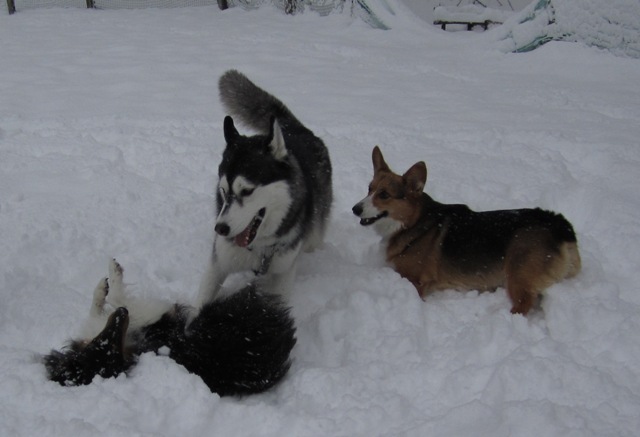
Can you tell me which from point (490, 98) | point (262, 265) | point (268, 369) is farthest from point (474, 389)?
point (490, 98)

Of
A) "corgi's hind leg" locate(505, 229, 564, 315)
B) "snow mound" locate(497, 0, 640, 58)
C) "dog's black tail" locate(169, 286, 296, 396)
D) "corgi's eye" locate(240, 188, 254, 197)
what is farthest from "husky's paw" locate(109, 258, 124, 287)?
"snow mound" locate(497, 0, 640, 58)

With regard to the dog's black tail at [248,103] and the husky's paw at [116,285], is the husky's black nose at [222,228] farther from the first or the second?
the dog's black tail at [248,103]

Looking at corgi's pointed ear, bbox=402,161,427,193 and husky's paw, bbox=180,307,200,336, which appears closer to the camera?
husky's paw, bbox=180,307,200,336

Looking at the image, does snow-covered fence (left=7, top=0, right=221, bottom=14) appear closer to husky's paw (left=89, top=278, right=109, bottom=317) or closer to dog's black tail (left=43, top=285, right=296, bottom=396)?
husky's paw (left=89, top=278, right=109, bottom=317)

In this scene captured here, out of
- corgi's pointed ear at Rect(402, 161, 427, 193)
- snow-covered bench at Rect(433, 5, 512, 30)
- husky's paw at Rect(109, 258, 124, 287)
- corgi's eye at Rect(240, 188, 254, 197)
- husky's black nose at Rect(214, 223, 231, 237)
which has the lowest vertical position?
husky's paw at Rect(109, 258, 124, 287)

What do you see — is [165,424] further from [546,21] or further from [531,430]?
[546,21]

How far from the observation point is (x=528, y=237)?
364 centimetres

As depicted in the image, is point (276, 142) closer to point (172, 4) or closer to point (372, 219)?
point (372, 219)

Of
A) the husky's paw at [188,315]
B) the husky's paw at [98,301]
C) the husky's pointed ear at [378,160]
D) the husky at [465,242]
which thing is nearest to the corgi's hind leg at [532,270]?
the husky at [465,242]

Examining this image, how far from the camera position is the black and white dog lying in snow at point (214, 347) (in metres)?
2.77

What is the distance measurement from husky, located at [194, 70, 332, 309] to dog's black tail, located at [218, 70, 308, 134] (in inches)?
31.1

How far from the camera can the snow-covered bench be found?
14680mm

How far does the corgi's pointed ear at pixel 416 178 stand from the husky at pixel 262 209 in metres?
0.72

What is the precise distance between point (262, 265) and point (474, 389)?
1.58m
